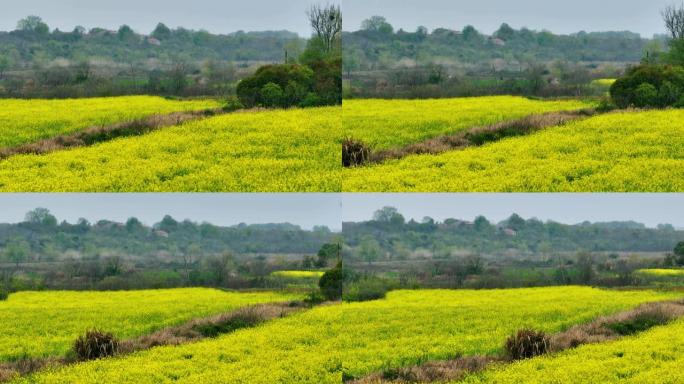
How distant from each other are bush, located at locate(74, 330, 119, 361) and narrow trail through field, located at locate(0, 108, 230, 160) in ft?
11.9

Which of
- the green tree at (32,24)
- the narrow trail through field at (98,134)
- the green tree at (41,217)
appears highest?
the green tree at (32,24)

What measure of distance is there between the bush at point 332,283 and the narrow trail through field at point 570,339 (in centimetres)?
211

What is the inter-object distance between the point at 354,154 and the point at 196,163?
300cm

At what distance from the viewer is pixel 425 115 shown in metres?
19.8

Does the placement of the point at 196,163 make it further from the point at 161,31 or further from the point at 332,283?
the point at 332,283

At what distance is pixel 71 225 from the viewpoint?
19812mm

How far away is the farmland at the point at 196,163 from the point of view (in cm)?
1866

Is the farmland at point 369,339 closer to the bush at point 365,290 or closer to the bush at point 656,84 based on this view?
the bush at point 365,290

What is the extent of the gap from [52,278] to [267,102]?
5.62 meters

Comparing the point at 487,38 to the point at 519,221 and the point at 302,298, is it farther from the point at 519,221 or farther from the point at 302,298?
the point at 302,298

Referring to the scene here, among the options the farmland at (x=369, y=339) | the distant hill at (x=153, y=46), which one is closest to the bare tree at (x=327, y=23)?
the distant hill at (x=153, y=46)

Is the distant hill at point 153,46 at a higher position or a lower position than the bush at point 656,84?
higher

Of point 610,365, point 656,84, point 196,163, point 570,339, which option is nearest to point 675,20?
point 656,84

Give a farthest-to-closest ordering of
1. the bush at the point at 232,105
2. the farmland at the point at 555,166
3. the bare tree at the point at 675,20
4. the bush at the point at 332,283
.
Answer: the bush at the point at 232,105 → the bush at the point at 332,283 → the bare tree at the point at 675,20 → the farmland at the point at 555,166
